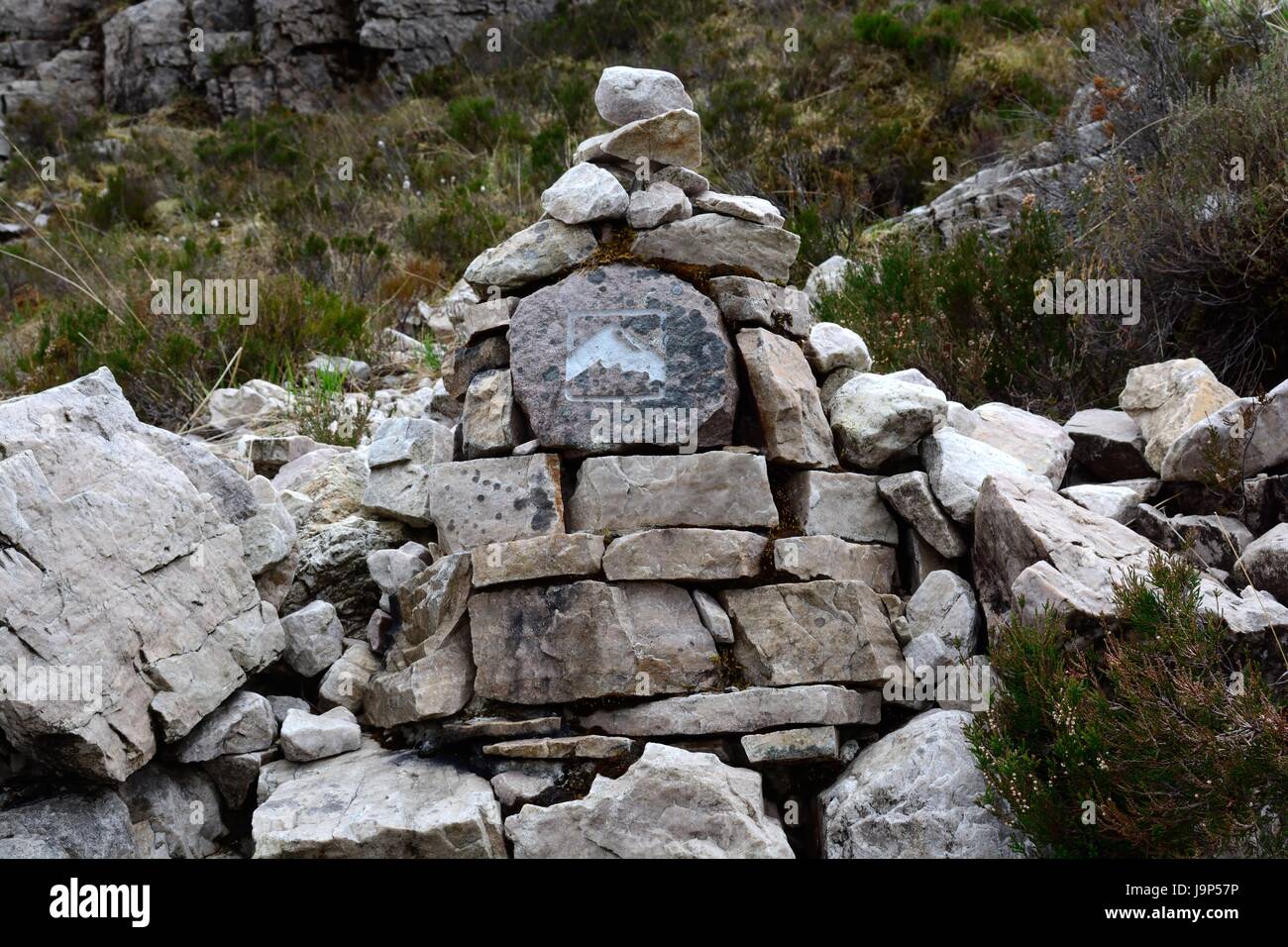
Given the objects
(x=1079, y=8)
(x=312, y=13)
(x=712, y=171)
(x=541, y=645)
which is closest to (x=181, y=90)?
(x=312, y=13)

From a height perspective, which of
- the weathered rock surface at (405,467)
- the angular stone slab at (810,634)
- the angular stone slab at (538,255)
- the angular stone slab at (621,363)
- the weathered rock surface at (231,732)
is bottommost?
the weathered rock surface at (231,732)

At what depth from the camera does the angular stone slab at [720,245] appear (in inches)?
184

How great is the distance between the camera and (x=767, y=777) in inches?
157

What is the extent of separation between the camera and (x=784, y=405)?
4.40 m

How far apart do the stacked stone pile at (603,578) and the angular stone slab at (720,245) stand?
13mm

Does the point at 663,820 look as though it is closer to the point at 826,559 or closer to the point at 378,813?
the point at 378,813

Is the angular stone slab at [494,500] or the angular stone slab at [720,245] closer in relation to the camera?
the angular stone slab at [494,500]

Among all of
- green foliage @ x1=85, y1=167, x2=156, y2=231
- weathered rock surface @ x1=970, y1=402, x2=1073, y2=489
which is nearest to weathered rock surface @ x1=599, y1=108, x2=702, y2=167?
weathered rock surface @ x1=970, y1=402, x2=1073, y2=489

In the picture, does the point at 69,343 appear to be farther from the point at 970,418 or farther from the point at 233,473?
the point at 970,418

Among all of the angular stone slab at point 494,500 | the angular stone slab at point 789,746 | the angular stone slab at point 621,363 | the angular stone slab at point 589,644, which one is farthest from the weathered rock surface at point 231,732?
the angular stone slab at point 789,746

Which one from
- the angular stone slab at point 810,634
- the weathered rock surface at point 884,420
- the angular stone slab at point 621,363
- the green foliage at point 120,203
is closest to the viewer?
the angular stone slab at point 810,634

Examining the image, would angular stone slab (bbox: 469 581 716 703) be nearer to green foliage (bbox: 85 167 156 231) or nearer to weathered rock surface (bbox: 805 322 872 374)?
weathered rock surface (bbox: 805 322 872 374)

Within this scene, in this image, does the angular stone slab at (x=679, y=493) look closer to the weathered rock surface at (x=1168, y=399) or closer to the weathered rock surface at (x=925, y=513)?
the weathered rock surface at (x=925, y=513)

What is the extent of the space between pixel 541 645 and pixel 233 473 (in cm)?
151
